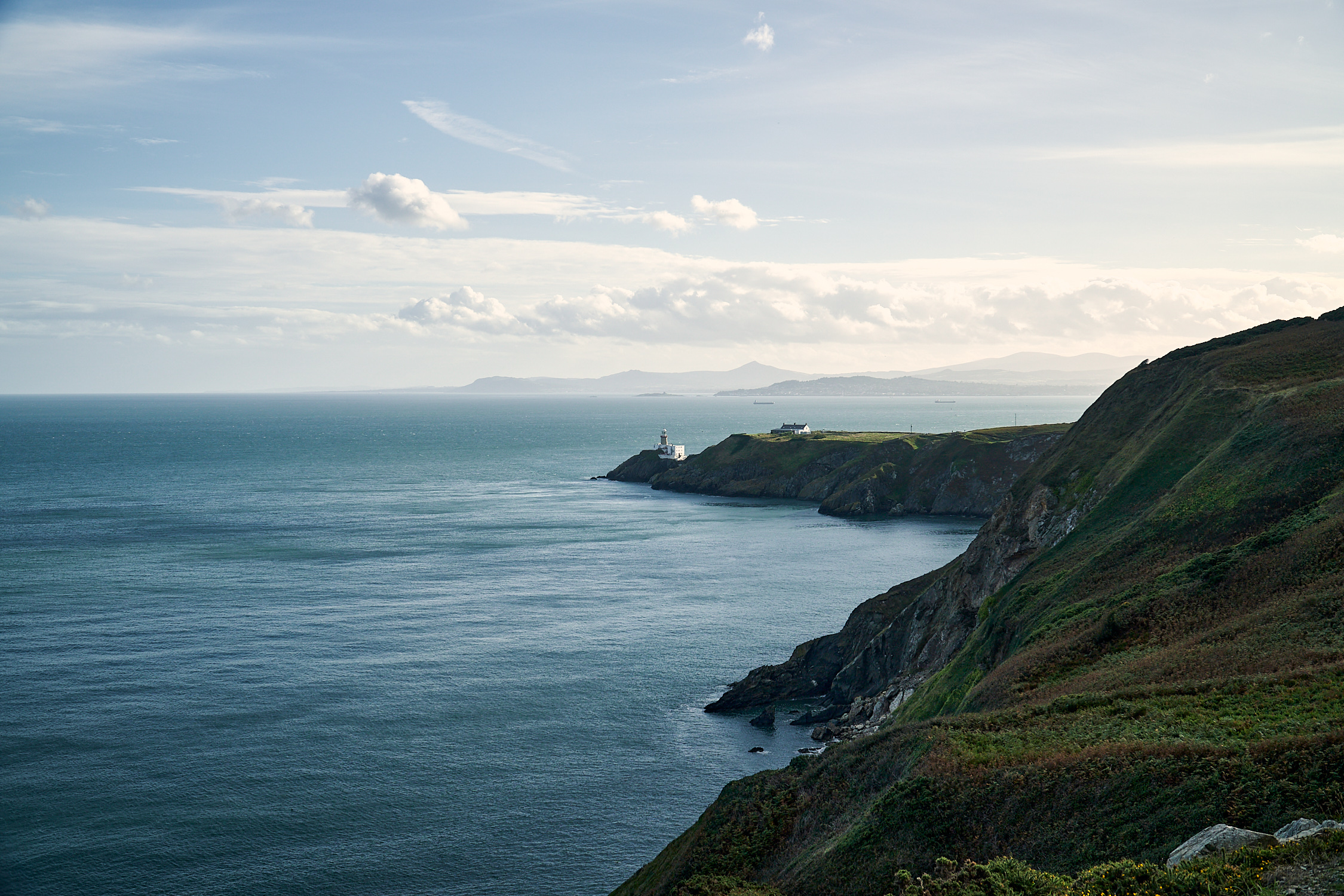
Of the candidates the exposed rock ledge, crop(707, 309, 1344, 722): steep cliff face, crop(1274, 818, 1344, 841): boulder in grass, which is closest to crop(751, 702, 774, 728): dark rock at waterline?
the exposed rock ledge

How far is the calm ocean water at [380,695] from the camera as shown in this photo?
42406 mm

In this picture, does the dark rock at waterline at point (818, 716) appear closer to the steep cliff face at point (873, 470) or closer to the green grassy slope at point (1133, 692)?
the green grassy slope at point (1133, 692)

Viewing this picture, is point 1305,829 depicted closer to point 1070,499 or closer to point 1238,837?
point 1238,837

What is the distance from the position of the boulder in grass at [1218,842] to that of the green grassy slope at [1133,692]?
50.6 inches

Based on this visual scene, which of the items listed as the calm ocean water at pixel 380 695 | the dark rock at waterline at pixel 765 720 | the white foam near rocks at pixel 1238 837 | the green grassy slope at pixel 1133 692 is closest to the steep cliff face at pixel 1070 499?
the green grassy slope at pixel 1133 692

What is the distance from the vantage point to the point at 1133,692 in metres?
29.4

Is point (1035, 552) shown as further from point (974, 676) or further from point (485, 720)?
point (485, 720)

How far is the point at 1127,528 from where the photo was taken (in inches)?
1895

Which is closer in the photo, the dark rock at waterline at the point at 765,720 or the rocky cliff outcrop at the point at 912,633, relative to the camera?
the dark rock at waterline at the point at 765,720

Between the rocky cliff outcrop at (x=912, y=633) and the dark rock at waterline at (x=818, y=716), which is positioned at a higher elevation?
the rocky cliff outcrop at (x=912, y=633)

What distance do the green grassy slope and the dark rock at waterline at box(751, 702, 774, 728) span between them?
941 cm

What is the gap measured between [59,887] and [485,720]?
23.8m

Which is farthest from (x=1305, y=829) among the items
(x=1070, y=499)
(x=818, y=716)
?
(x=1070, y=499)

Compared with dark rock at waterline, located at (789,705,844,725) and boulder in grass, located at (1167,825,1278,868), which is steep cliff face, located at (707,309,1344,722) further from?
boulder in grass, located at (1167,825,1278,868)
